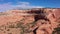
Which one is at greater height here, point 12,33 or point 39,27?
point 39,27

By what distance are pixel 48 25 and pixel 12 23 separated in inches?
966

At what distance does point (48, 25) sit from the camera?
18422mm

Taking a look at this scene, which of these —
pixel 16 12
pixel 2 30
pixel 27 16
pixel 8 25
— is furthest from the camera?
pixel 16 12

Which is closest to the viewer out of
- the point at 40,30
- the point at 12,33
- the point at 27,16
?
the point at 40,30

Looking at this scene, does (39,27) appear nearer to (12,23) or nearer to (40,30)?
(40,30)

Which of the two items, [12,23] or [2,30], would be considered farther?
[12,23]

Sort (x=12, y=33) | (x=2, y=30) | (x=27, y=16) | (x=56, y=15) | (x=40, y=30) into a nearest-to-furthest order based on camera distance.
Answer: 1. (x=40, y=30)
2. (x=56, y=15)
3. (x=12, y=33)
4. (x=2, y=30)
5. (x=27, y=16)

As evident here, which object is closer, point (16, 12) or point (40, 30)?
point (40, 30)

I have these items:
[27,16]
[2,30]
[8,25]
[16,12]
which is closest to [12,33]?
[2,30]

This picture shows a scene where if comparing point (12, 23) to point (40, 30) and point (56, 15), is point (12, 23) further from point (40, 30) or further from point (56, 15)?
point (40, 30)

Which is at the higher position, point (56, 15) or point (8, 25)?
point (56, 15)

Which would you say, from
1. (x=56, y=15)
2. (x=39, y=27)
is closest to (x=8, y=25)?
(x=56, y=15)

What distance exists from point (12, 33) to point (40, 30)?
16076mm

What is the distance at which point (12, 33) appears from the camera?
33781 millimetres
